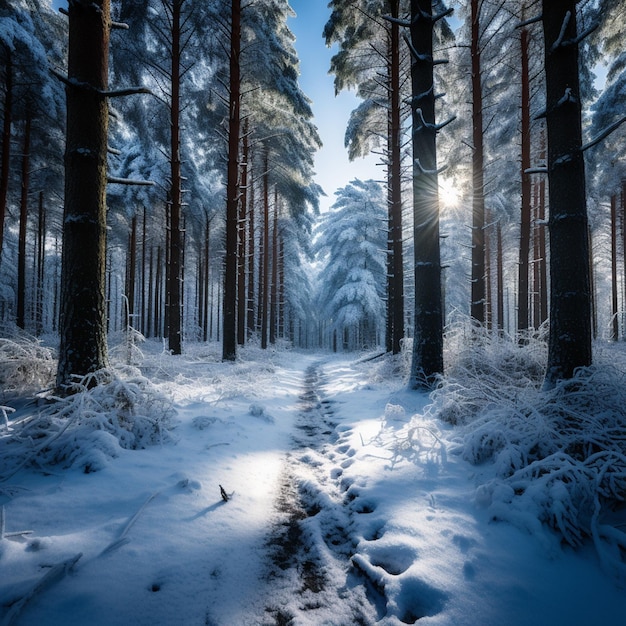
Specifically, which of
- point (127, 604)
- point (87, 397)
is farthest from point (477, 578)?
point (87, 397)

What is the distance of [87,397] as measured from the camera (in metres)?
2.89

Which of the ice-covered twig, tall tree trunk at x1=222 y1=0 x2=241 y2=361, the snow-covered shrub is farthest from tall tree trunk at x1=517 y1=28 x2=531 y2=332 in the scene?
the ice-covered twig

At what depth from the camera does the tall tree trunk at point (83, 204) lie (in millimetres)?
3494

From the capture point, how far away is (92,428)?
275 centimetres

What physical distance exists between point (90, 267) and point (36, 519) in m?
2.65

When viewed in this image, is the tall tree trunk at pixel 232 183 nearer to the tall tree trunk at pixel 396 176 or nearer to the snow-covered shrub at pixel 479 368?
the tall tree trunk at pixel 396 176

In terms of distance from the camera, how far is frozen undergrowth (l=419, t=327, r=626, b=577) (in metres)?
1.82

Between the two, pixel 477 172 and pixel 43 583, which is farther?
pixel 477 172

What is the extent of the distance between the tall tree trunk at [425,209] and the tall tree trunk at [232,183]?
5.12 meters

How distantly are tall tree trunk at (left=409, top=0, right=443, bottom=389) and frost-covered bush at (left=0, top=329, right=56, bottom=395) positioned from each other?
18.3 feet

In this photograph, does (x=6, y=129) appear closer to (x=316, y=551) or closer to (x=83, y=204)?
(x=83, y=204)

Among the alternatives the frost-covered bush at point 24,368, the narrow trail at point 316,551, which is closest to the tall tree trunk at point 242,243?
the frost-covered bush at point 24,368

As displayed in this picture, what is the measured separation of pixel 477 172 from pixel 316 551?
1040 centimetres

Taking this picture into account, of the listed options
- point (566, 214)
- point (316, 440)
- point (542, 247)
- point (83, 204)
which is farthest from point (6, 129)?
point (542, 247)
